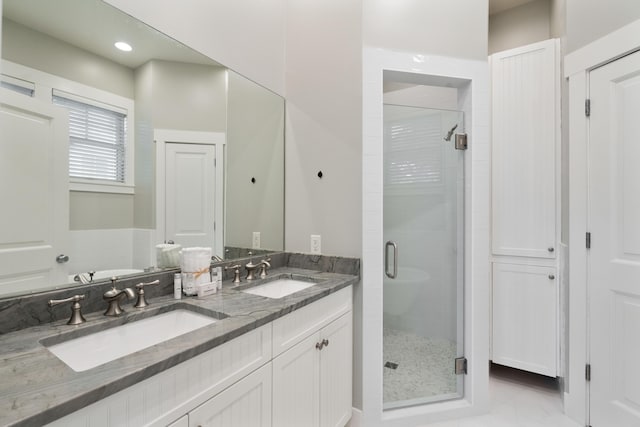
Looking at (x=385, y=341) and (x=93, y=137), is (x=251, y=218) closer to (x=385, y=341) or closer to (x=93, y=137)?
(x=93, y=137)

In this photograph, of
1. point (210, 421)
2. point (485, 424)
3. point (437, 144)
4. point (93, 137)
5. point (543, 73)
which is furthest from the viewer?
point (543, 73)

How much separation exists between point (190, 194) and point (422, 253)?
5.01 ft

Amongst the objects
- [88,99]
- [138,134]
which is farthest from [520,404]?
[88,99]

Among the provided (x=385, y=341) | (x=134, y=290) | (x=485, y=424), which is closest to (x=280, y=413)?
(x=134, y=290)

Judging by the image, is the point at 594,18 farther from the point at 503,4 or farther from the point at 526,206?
the point at 526,206

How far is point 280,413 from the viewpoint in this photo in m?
1.19

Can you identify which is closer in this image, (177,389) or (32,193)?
(177,389)

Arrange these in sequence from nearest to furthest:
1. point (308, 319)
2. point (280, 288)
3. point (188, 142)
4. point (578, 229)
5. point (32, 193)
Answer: point (32, 193), point (308, 319), point (188, 142), point (280, 288), point (578, 229)

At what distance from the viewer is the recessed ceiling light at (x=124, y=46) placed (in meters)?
1.20

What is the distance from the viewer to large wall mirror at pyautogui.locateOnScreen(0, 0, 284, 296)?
3.22 feet

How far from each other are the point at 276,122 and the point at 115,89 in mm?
1031

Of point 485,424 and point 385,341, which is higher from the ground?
point 385,341

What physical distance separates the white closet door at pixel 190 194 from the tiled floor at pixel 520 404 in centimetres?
186

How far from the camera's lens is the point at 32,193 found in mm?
965
